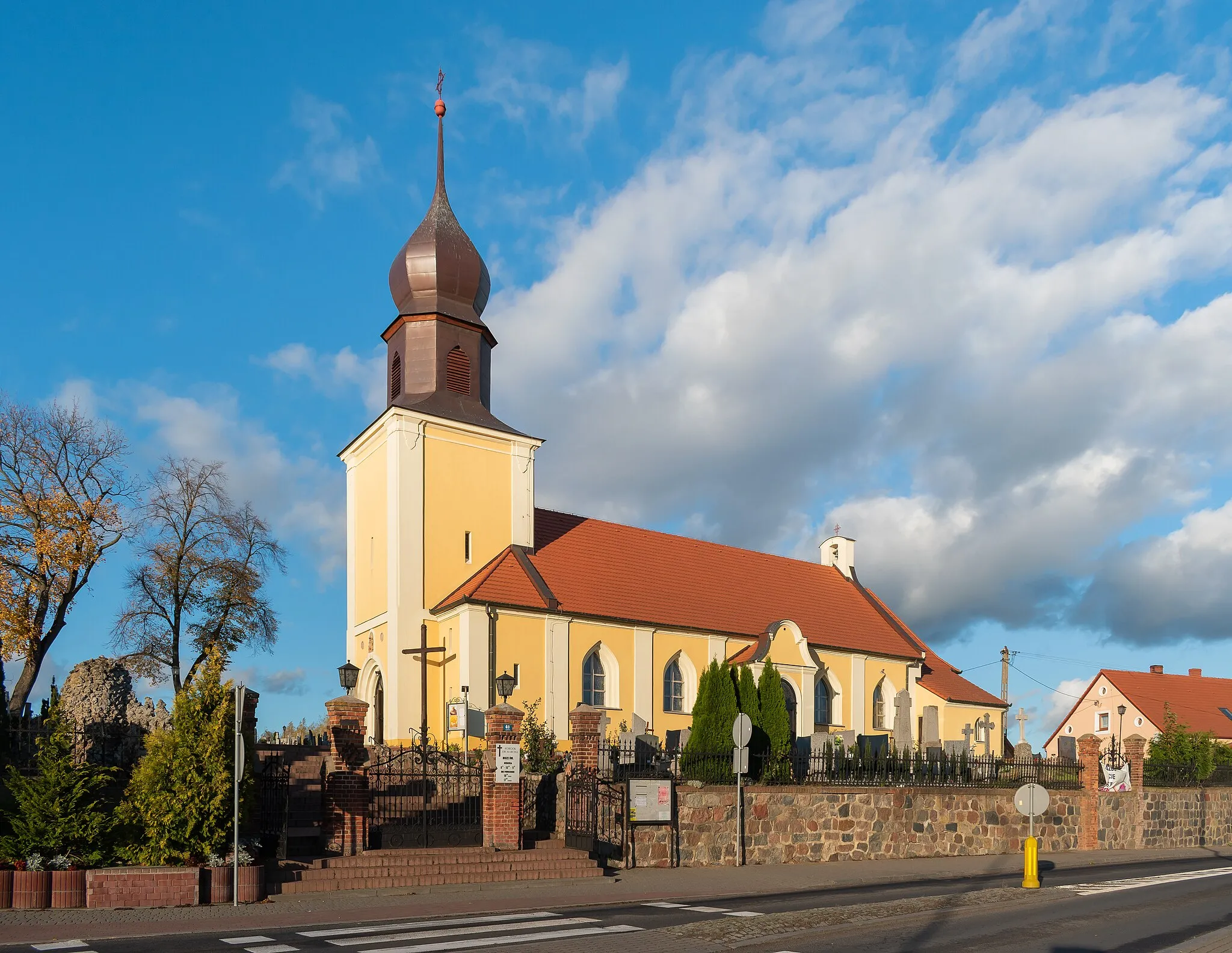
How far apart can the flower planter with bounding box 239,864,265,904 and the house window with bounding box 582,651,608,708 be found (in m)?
17.6

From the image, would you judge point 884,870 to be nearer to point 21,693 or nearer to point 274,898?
point 274,898

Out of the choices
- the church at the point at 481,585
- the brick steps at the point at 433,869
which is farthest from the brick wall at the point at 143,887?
the church at the point at 481,585

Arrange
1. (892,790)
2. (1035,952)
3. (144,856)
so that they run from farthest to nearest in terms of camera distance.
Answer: (892,790) < (144,856) < (1035,952)

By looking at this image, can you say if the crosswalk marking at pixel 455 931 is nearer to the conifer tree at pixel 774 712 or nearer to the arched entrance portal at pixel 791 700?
the conifer tree at pixel 774 712

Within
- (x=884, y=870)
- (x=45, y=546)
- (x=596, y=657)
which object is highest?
(x=45, y=546)

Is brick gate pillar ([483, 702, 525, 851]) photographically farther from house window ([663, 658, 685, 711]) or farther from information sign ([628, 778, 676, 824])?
house window ([663, 658, 685, 711])

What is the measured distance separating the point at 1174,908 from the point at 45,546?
28.5 m

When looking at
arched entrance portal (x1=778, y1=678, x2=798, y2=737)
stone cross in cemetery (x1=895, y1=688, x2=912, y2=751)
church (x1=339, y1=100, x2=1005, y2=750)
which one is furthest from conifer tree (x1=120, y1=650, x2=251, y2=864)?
arched entrance portal (x1=778, y1=678, x2=798, y2=737)

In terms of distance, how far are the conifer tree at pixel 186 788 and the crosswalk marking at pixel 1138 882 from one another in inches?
487

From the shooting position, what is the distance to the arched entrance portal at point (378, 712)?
30.6m

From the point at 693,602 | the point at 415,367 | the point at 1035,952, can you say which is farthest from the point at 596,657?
the point at 1035,952

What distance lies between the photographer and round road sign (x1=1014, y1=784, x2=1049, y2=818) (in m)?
17.1

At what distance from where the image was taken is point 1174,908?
14.8m

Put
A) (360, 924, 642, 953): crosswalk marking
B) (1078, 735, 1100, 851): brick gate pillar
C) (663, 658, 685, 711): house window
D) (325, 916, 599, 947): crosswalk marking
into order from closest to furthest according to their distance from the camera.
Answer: (360, 924, 642, 953): crosswalk marking → (325, 916, 599, 947): crosswalk marking → (1078, 735, 1100, 851): brick gate pillar → (663, 658, 685, 711): house window
